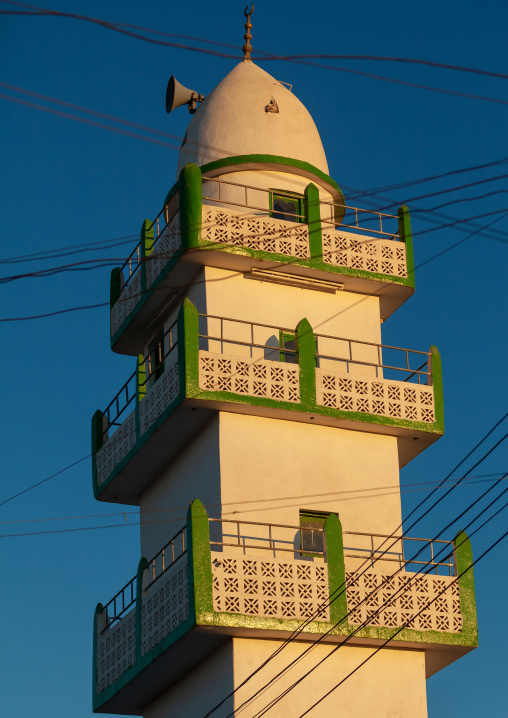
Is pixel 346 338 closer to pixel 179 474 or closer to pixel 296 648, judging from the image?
pixel 179 474

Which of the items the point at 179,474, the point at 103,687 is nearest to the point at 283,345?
the point at 179,474

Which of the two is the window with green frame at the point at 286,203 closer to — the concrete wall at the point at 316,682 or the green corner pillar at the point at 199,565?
the green corner pillar at the point at 199,565

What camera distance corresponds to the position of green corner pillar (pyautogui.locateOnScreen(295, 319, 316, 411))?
24359mm

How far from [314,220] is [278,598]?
7579mm

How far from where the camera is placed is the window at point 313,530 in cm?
2402

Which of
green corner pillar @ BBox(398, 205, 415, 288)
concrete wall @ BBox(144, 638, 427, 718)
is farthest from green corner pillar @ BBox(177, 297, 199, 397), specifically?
green corner pillar @ BBox(398, 205, 415, 288)

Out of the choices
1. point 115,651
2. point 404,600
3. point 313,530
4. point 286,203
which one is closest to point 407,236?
point 286,203

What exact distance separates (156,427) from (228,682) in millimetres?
4731

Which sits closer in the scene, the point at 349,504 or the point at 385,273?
the point at 349,504

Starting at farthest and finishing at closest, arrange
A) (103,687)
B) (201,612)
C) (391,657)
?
(103,687)
(391,657)
(201,612)

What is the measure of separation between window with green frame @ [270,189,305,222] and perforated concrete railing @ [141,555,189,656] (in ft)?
25.6

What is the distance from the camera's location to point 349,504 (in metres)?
24.6

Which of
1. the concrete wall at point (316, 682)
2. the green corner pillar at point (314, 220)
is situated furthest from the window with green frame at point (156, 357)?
the concrete wall at point (316, 682)

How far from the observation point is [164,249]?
1039 inches
